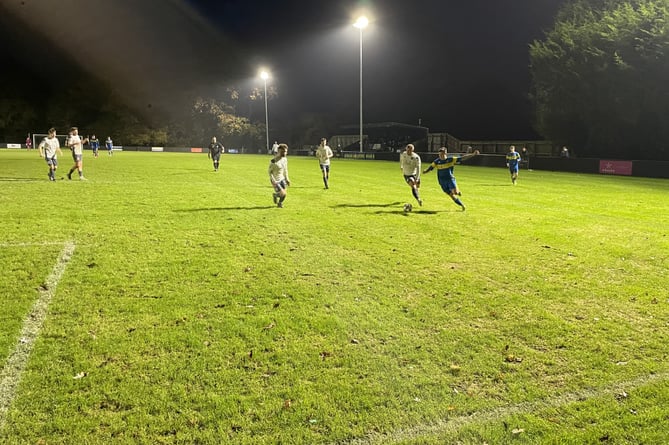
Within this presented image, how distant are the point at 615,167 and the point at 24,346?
128 ft

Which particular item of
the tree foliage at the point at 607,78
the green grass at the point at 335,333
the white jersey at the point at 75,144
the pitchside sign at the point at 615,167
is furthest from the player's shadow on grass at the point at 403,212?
the tree foliage at the point at 607,78

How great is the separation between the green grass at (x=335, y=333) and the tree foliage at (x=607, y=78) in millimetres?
36516

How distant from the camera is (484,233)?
11.4 metres

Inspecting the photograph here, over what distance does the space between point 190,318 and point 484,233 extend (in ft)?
25.4

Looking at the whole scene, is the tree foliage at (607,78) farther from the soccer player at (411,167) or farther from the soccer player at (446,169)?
the soccer player at (411,167)

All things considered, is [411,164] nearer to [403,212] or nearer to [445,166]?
[445,166]

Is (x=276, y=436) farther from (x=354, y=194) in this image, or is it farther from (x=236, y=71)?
(x=236, y=71)

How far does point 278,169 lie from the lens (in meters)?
14.2

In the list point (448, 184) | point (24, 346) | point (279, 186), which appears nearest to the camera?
point (24, 346)

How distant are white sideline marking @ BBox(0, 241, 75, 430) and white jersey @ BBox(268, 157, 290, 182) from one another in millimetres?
7385

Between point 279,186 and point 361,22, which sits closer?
point 279,186

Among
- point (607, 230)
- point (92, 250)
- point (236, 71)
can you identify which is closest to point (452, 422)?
point (92, 250)

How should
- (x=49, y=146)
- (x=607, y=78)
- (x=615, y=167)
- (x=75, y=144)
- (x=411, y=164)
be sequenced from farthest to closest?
(x=607, y=78) < (x=615, y=167) < (x=75, y=144) < (x=49, y=146) < (x=411, y=164)

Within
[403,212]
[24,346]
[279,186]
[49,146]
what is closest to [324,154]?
[279,186]
